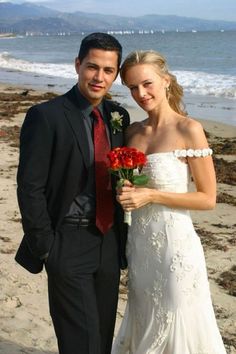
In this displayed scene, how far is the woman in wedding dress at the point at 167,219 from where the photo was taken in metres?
3.13

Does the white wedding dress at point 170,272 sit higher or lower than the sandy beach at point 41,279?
higher

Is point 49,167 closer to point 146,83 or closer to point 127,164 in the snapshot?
point 127,164

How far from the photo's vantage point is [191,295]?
3256 millimetres

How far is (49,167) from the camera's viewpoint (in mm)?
2875

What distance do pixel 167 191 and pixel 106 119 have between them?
52 centimetres

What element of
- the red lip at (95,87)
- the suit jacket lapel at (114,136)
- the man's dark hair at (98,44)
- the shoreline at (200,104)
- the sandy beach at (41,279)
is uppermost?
the man's dark hair at (98,44)

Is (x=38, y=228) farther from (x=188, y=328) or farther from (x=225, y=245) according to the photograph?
(x=225, y=245)

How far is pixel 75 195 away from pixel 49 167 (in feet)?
0.65

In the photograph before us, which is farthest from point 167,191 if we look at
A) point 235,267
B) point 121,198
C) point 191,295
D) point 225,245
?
point 225,245

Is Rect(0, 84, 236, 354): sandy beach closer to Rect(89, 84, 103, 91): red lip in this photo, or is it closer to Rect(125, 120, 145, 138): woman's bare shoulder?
Rect(125, 120, 145, 138): woman's bare shoulder

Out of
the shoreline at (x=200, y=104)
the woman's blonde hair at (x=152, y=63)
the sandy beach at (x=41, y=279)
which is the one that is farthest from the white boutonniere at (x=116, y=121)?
the shoreline at (x=200, y=104)

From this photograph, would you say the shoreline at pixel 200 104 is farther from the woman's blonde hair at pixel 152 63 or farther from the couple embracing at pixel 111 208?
the couple embracing at pixel 111 208

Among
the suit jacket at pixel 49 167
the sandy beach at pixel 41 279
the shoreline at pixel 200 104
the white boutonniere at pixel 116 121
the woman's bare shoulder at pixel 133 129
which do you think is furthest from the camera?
the shoreline at pixel 200 104

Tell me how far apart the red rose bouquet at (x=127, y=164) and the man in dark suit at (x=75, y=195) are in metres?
0.10
